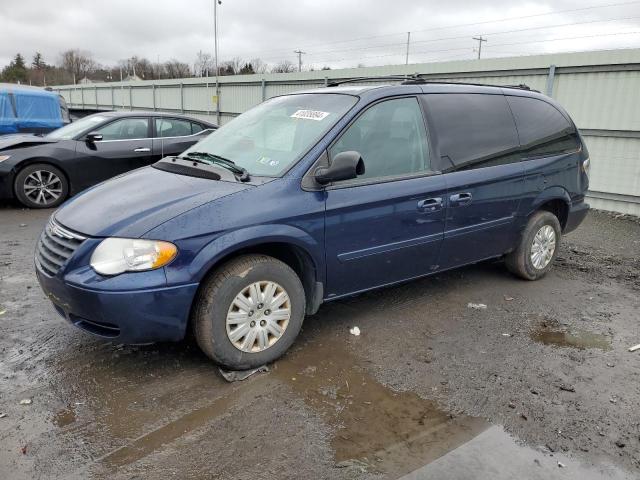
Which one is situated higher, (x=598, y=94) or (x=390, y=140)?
(x=598, y=94)

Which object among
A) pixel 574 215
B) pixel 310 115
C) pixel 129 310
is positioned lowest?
pixel 129 310

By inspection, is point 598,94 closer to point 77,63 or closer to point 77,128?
point 77,128

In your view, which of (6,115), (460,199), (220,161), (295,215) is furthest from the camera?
(6,115)

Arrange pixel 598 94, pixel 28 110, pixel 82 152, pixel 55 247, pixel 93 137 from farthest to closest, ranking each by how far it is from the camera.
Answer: pixel 28 110
pixel 598 94
pixel 82 152
pixel 93 137
pixel 55 247

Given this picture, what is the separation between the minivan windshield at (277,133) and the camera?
3.61 meters

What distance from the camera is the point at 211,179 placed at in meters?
3.46

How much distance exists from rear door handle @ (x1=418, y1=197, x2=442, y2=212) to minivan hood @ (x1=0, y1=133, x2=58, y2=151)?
666cm

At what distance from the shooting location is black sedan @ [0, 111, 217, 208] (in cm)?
786

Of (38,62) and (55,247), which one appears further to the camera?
(38,62)

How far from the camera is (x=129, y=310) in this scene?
2891 millimetres

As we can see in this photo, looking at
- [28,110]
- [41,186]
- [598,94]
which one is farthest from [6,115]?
[598,94]

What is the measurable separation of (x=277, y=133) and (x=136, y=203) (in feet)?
4.05

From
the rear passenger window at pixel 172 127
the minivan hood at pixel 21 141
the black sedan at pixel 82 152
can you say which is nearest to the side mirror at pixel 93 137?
the black sedan at pixel 82 152

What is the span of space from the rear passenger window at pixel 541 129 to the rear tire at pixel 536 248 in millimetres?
655
